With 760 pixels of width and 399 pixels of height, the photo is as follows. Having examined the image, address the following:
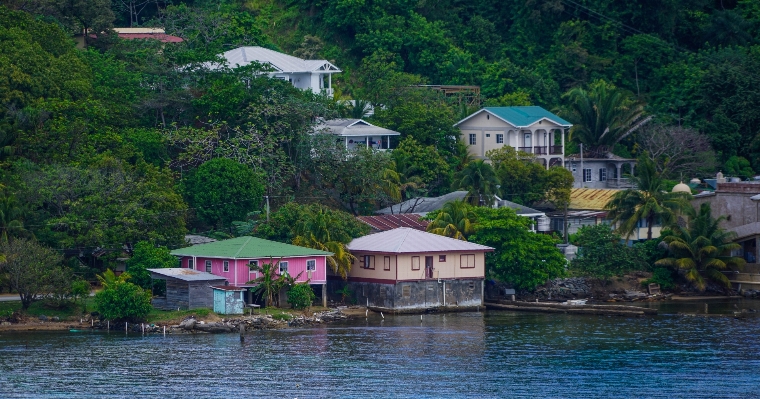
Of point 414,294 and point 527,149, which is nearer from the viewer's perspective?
point 414,294

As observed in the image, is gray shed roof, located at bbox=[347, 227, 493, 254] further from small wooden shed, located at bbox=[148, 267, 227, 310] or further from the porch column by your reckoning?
small wooden shed, located at bbox=[148, 267, 227, 310]

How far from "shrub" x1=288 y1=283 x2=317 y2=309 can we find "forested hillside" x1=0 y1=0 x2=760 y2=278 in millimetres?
6535

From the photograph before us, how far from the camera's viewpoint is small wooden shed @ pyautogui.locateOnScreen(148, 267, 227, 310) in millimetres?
56594

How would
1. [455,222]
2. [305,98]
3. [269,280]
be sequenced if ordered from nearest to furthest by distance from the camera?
1. [269,280]
2. [455,222]
3. [305,98]

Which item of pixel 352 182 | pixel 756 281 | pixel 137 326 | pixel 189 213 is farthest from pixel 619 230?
pixel 137 326

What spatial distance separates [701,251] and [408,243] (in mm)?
16076

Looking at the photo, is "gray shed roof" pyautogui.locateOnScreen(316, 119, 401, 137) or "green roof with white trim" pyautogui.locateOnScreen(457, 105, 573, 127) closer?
"gray shed roof" pyautogui.locateOnScreen(316, 119, 401, 137)

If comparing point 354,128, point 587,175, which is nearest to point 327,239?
point 354,128

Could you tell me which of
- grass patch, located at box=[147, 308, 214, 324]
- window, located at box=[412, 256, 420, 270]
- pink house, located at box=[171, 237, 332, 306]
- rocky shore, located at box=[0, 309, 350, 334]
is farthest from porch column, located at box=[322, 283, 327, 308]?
grass patch, located at box=[147, 308, 214, 324]

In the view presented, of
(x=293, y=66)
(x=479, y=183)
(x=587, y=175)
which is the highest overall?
(x=293, y=66)

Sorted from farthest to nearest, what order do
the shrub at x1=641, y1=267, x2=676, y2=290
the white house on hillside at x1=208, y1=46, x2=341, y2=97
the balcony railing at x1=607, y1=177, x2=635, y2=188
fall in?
the balcony railing at x1=607, y1=177, x2=635, y2=188 < the white house on hillside at x1=208, y1=46, x2=341, y2=97 < the shrub at x1=641, y1=267, x2=676, y2=290

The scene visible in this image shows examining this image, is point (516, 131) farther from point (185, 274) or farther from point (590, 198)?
point (185, 274)

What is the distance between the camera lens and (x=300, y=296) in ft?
191

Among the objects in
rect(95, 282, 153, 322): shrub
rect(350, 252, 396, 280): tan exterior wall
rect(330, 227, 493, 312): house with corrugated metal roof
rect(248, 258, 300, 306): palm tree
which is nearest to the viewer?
rect(95, 282, 153, 322): shrub
